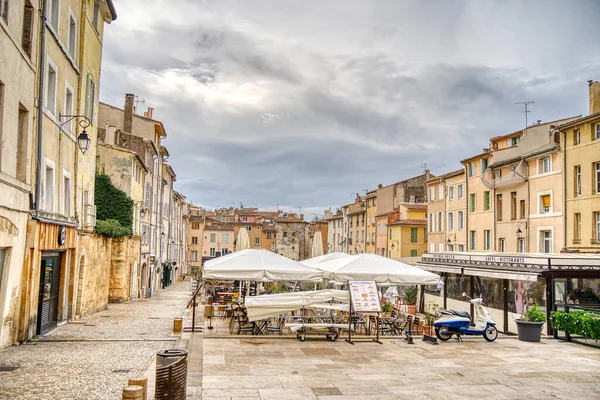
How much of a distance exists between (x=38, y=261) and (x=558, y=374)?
1287 centimetres

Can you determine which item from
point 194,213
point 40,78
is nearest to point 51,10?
point 40,78

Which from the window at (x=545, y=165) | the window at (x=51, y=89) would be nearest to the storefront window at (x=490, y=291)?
the window at (x=545, y=165)

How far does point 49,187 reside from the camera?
1681cm

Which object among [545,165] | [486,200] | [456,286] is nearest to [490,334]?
[456,286]

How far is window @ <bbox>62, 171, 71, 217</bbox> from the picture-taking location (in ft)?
60.4

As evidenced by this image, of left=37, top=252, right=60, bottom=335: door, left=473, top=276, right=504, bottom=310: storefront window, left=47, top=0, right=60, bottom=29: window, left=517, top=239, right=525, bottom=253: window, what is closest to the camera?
left=37, top=252, right=60, bottom=335: door

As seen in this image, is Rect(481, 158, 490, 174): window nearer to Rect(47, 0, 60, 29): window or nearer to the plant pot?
the plant pot

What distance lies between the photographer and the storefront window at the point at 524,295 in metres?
18.0

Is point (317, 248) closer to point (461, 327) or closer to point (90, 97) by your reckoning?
point (90, 97)

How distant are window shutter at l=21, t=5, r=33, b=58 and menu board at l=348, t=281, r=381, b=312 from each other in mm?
10593

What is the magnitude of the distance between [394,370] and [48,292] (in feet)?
36.3

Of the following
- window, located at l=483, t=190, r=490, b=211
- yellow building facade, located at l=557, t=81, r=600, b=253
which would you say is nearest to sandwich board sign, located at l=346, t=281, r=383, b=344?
yellow building facade, located at l=557, t=81, r=600, b=253

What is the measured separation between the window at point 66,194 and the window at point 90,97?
9.89ft

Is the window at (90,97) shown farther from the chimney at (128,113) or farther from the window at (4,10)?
the chimney at (128,113)
